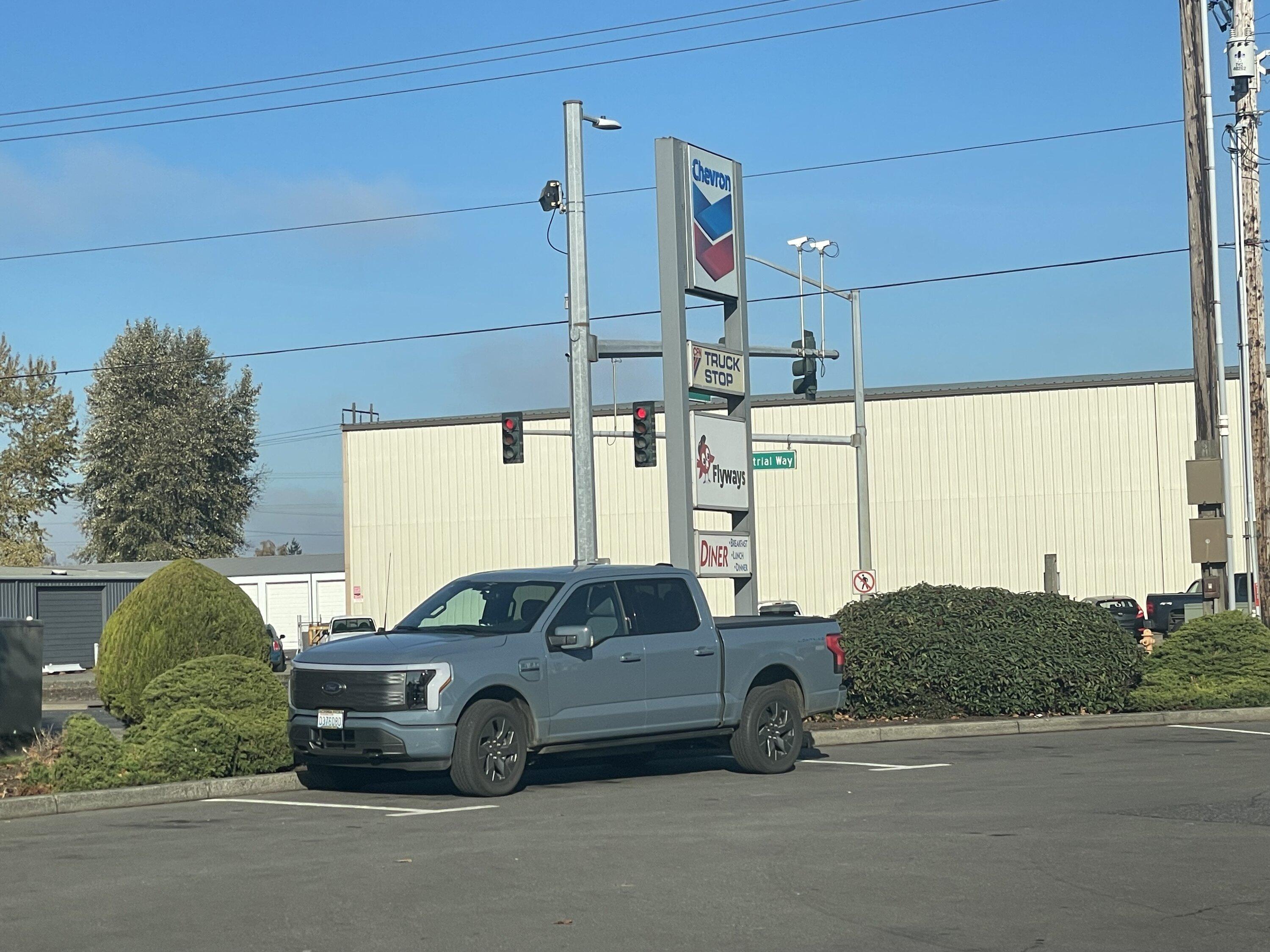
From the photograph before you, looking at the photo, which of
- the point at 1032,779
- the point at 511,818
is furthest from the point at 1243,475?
the point at 511,818

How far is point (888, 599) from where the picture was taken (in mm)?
19922

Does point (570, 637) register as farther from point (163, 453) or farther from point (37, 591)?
point (163, 453)

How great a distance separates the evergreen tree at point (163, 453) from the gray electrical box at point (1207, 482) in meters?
61.1

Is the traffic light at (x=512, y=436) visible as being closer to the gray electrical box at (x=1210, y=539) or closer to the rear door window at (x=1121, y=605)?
the gray electrical box at (x=1210, y=539)

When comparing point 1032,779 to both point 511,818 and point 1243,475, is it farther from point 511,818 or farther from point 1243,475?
point 1243,475

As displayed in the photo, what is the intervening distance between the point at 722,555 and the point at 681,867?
9.79 m

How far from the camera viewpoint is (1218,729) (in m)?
18.8

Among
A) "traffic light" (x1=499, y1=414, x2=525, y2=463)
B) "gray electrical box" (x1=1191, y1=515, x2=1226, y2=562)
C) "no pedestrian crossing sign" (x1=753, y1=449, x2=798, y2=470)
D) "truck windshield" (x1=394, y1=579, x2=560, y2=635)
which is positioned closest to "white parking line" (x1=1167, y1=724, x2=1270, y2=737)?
"gray electrical box" (x1=1191, y1=515, x2=1226, y2=562)

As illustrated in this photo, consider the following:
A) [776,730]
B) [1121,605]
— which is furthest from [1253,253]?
[1121,605]

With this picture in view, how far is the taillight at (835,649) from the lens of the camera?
15.8 meters

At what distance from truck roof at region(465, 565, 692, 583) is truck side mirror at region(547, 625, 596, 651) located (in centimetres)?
77

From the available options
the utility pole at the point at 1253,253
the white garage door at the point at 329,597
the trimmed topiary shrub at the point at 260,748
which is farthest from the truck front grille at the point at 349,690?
the white garage door at the point at 329,597

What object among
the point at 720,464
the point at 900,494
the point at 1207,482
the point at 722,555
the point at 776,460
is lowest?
the point at 722,555

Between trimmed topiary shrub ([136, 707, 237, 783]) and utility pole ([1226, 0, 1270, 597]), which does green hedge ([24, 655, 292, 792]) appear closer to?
trimmed topiary shrub ([136, 707, 237, 783])
